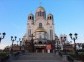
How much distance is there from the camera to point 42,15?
106 metres

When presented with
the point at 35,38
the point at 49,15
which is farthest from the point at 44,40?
the point at 49,15

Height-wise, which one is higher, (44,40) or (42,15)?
(42,15)

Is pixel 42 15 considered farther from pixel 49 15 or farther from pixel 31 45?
pixel 31 45

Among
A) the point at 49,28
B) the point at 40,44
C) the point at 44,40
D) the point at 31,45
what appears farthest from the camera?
the point at 49,28

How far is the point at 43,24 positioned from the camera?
105500mm

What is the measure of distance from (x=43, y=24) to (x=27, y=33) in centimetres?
712

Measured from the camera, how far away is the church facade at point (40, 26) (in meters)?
101

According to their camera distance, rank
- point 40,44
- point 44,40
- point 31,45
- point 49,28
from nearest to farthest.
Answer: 1. point 31,45
2. point 40,44
3. point 44,40
4. point 49,28

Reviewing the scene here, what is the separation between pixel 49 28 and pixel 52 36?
11.3 ft

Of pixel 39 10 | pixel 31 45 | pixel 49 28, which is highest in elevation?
pixel 39 10

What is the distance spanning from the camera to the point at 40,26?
4146 inches

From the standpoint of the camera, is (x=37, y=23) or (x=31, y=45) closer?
(x=31, y=45)

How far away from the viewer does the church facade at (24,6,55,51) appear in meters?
101

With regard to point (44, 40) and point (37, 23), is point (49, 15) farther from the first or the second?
point (44, 40)
